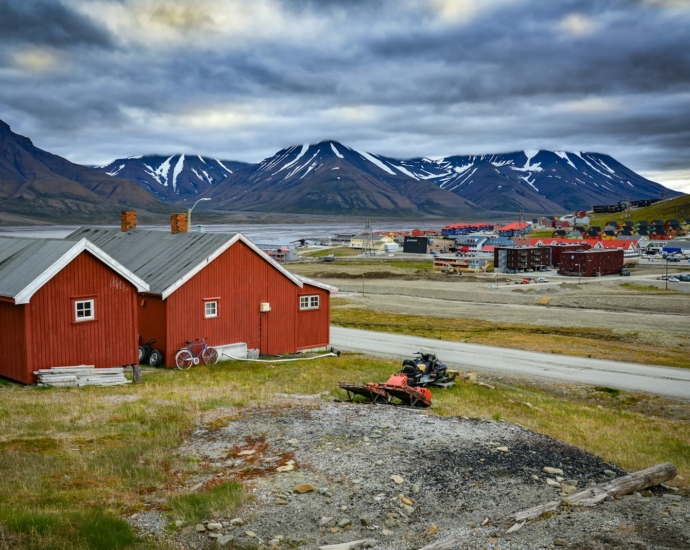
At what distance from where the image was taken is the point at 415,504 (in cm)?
1180

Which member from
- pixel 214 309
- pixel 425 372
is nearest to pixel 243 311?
pixel 214 309

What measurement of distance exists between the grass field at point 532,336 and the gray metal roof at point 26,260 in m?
29.4

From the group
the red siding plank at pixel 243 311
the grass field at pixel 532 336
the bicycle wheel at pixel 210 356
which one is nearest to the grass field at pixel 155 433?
the bicycle wheel at pixel 210 356

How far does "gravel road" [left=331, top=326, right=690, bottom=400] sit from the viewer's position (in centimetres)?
3253

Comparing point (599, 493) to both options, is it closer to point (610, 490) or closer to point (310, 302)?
point (610, 490)

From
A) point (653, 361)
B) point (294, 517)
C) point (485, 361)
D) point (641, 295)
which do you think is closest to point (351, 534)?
point (294, 517)

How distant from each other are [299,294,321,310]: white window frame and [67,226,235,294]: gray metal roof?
6.49m

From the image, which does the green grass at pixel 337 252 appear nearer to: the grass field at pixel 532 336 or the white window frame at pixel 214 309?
the grass field at pixel 532 336

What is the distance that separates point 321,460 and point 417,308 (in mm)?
58904

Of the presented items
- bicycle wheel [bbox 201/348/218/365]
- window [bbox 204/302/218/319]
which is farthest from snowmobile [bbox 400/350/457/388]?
window [bbox 204/302/218/319]

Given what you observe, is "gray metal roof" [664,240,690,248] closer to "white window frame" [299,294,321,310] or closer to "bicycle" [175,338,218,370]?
"white window frame" [299,294,321,310]

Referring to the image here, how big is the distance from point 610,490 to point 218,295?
22387mm

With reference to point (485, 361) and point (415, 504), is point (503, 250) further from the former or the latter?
point (415, 504)

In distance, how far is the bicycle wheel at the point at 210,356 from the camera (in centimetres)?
3027
